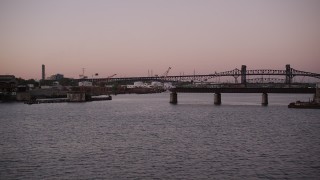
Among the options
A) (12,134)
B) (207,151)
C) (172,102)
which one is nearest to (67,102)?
(172,102)

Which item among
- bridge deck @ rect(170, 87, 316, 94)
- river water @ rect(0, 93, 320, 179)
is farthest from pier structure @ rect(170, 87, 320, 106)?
river water @ rect(0, 93, 320, 179)

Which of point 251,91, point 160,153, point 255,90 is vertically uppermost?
point 255,90

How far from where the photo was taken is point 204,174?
33.5 m

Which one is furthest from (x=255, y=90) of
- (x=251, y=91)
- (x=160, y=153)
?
(x=160, y=153)

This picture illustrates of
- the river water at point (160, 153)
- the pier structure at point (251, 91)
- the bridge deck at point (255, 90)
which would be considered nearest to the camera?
the river water at point (160, 153)

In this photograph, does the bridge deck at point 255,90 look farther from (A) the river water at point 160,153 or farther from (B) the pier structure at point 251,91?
(A) the river water at point 160,153

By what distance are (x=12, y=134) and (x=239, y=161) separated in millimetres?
35953

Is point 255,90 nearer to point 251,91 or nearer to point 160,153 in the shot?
point 251,91

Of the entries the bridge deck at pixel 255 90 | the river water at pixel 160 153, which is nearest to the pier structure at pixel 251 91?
the bridge deck at pixel 255 90

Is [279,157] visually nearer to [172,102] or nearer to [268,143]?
[268,143]

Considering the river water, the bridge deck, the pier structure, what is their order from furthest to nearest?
the pier structure < the bridge deck < the river water

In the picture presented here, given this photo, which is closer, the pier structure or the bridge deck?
the bridge deck

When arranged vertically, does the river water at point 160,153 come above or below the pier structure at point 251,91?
below

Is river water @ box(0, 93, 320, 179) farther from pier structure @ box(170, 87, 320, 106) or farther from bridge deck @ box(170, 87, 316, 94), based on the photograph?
pier structure @ box(170, 87, 320, 106)
